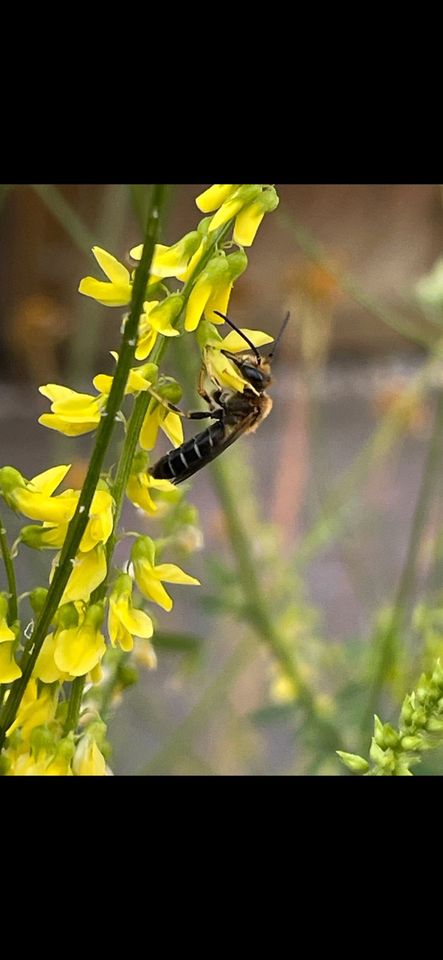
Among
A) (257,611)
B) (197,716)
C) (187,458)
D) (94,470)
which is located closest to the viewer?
(94,470)

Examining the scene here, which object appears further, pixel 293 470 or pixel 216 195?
pixel 293 470

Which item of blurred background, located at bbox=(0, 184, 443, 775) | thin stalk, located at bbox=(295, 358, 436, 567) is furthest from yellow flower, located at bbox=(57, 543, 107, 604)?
thin stalk, located at bbox=(295, 358, 436, 567)

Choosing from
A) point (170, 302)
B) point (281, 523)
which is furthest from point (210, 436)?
point (281, 523)

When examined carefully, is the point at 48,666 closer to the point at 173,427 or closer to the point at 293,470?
the point at 173,427

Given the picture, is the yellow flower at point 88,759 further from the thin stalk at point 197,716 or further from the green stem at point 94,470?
the thin stalk at point 197,716

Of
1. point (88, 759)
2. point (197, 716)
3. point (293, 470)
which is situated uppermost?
point (88, 759)

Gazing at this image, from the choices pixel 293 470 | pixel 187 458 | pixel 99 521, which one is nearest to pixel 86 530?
pixel 99 521
